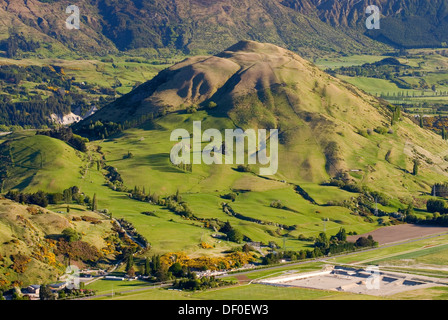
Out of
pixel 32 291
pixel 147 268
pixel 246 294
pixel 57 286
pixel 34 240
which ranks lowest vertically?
pixel 32 291

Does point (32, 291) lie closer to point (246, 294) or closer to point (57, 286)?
point (57, 286)

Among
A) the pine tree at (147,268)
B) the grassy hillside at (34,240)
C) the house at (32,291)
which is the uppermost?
the grassy hillside at (34,240)

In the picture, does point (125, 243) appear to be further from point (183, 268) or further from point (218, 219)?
point (218, 219)

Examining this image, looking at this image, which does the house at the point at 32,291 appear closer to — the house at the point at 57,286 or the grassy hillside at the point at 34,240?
the house at the point at 57,286

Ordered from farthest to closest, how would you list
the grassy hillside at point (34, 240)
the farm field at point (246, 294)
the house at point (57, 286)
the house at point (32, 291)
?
1. the grassy hillside at point (34, 240)
2. the house at point (57, 286)
3. the farm field at point (246, 294)
4. the house at point (32, 291)

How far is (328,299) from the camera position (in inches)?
5290

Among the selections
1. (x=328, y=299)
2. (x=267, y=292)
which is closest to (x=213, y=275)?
(x=267, y=292)

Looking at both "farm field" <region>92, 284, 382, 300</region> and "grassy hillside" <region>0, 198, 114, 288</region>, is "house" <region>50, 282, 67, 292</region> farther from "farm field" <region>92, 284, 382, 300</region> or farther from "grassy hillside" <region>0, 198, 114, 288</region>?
"farm field" <region>92, 284, 382, 300</region>

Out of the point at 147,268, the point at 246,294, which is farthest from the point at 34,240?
the point at 246,294

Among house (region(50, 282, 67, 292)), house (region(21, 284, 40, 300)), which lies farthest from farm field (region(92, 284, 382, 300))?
house (region(21, 284, 40, 300))

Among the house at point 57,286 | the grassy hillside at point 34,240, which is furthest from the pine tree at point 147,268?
the house at point 57,286

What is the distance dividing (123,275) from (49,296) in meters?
22.4

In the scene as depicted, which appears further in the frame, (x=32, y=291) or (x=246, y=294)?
(x=246, y=294)

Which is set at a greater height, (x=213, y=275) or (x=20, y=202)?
(x=20, y=202)
